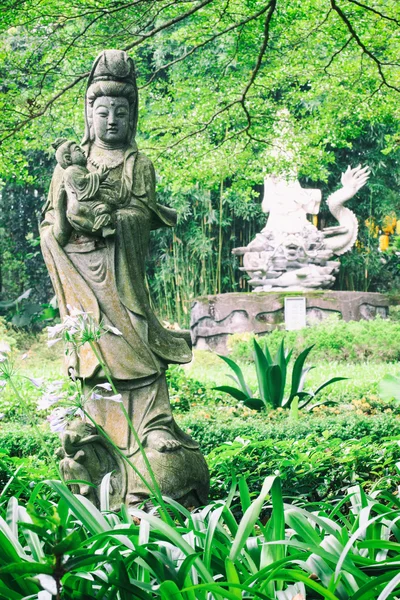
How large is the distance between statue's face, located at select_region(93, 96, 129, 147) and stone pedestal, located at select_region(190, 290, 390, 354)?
10.5m

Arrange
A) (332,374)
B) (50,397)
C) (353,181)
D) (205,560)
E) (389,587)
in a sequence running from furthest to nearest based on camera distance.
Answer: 1. (353,181)
2. (332,374)
3. (50,397)
4. (205,560)
5. (389,587)

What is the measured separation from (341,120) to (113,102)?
7.45m

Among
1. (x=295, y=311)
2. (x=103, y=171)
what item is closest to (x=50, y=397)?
(x=103, y=171)

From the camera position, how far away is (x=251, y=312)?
1467 centimetres

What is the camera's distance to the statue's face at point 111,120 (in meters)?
4.12

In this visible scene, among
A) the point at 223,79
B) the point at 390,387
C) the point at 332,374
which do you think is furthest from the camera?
the point at 332,374

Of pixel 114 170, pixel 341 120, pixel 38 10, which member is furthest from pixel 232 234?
pixel 114 170

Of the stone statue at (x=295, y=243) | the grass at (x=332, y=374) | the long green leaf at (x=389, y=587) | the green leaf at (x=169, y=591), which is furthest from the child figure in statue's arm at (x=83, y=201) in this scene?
the stone statue at (x=295, y=243)

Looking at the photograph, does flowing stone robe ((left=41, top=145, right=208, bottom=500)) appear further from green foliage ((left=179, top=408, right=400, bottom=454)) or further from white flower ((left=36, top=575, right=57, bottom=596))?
white flower ((left=36, top=575, right=57, bottom=596))

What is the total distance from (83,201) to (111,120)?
20.7 inches

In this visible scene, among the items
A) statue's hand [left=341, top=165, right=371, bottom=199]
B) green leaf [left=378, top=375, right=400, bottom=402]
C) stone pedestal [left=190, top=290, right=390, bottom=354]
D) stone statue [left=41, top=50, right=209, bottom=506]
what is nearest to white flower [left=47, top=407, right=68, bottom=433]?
stone statue [left=41, top=50, right=209, bottom=506]

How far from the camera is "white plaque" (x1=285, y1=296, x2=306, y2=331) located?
1463 cm

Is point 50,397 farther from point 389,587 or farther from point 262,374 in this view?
point 262,374

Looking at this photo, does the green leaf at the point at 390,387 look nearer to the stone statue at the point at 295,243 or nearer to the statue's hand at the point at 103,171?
the statue's hand at the point at 103,171
